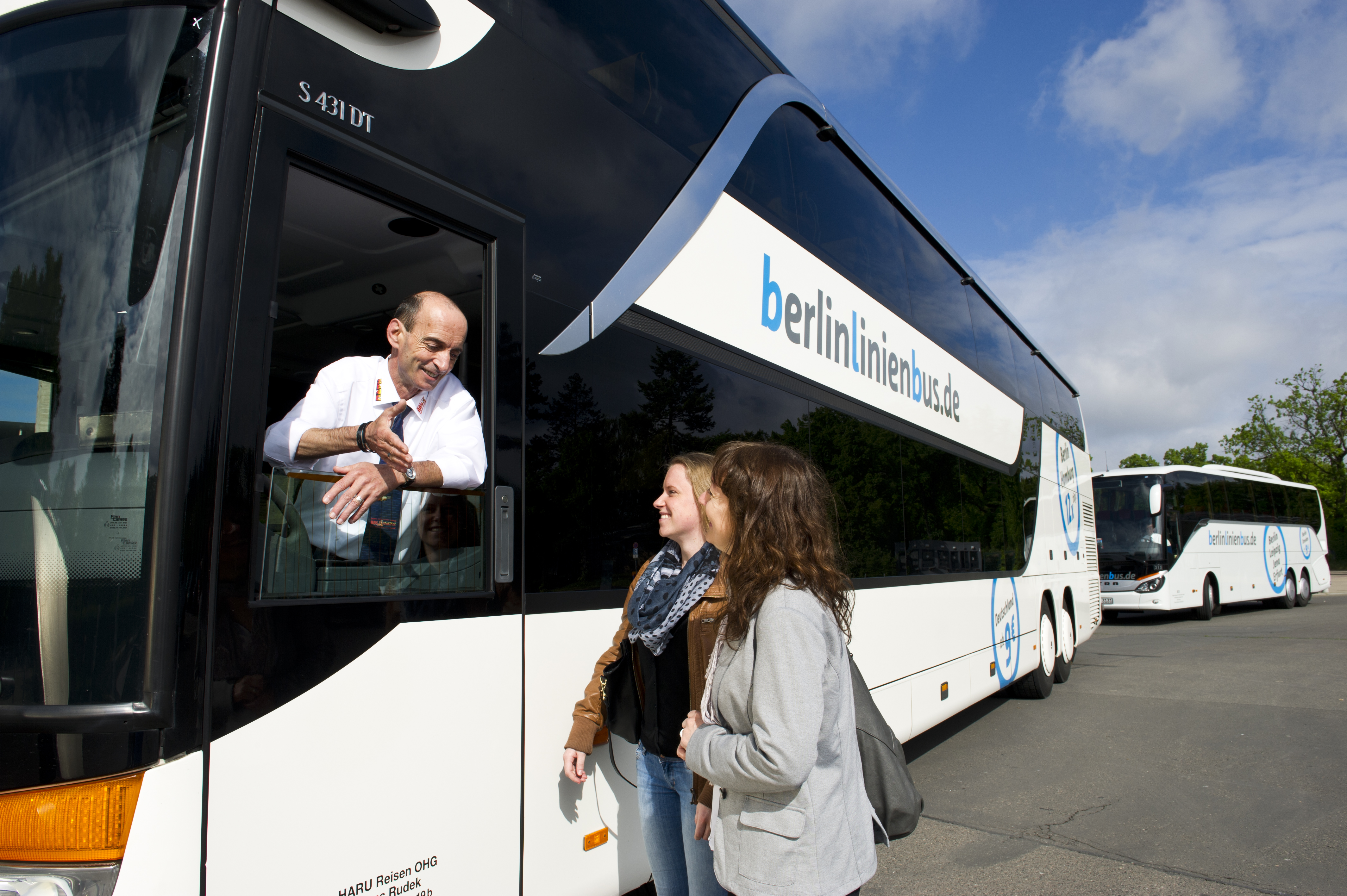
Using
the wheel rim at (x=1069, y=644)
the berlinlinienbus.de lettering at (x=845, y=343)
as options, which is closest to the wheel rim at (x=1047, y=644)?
the wheel rim at (x=1069, y=644)

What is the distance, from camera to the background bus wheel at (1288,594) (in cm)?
2336

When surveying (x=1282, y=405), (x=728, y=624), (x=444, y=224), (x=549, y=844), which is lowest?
(x=549, y=844)

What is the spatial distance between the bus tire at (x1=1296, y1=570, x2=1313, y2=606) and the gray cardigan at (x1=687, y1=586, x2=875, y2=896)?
2791cm

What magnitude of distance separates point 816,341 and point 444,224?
2.53m

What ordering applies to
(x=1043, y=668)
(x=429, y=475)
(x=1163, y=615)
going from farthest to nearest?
(x=1163, y=615) → (x=1043, y=668) → (x=429, y=475)

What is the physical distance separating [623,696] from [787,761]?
0.98 m

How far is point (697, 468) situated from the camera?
108 inches

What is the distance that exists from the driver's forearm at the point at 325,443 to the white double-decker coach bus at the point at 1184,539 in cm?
1765

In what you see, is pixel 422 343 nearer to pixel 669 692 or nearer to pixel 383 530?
pixel 383 530

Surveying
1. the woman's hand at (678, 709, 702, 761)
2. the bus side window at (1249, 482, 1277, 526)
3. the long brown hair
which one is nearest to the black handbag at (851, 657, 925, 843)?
the long brown hair

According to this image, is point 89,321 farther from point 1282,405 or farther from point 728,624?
point 1282,405

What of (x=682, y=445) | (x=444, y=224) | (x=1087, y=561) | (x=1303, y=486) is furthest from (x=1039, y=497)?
(x=1303, y=486)

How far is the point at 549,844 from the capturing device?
99.7 inches

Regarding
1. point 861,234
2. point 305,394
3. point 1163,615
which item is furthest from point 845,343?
point 1163,615
